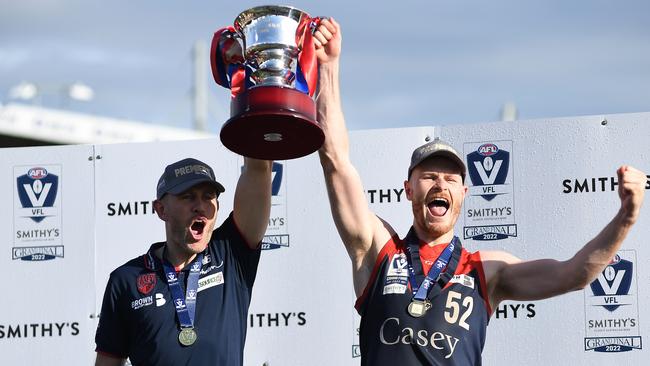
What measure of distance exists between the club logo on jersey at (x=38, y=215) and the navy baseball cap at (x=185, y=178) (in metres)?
1.49

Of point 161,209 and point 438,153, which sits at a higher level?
point 438,153

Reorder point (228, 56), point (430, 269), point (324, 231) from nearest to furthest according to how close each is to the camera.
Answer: point (430, 269) → point (228, 56) → point (324, 231)

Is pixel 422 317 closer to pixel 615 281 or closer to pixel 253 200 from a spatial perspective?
pixel 253 200

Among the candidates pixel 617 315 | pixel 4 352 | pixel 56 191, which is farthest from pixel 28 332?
pixel 617 315

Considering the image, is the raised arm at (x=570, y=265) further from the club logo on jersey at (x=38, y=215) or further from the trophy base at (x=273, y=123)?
the club logo on jersey at (x=38, y=215)

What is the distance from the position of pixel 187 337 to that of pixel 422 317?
3.28 ft

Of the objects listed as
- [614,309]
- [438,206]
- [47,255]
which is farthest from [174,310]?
[614,309]

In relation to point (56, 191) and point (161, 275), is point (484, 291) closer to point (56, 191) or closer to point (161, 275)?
point (161, 275)

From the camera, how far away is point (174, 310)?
201 inches

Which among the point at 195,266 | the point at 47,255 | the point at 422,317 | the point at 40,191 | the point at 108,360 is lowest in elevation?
the point at 108,360

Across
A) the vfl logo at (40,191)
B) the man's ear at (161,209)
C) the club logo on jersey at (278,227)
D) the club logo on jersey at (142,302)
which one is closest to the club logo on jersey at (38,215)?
the vfl logo at (40,191)

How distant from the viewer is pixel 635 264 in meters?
6.02

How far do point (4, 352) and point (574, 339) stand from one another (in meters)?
3.03

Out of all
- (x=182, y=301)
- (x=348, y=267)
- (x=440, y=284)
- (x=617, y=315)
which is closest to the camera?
(x=440, y=284)
